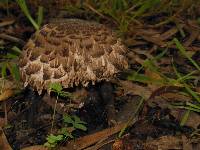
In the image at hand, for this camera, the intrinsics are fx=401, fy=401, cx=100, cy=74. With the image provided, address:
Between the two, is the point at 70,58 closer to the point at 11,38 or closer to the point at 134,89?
the point at 134,89

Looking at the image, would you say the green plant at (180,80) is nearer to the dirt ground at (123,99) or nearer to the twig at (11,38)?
the dirt ground at (123,99)

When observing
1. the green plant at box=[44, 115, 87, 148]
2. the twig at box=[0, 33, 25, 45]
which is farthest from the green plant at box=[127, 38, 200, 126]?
the twig at box=[0, 33, 25, 45]

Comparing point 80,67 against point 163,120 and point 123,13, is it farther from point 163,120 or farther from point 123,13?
point 123,13

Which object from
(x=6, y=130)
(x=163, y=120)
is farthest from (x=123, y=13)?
(x=6, y=130)

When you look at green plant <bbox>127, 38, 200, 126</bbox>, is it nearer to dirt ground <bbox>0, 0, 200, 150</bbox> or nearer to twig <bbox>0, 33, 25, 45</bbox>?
dirt ground <bbox>0, 0, 200, 150</bbox>

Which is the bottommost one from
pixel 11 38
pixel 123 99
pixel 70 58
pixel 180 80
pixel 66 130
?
pixel 66 130

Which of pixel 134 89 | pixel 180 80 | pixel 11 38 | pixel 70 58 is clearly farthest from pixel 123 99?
pixel 11 38

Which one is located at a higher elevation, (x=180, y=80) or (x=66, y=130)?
(x=180, y=80)
